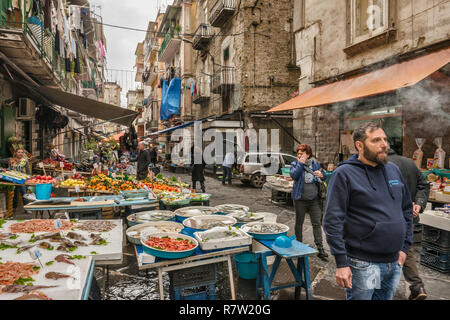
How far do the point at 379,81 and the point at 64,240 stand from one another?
7535 mm

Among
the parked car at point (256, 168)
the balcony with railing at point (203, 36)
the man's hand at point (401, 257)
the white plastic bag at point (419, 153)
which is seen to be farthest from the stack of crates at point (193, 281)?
the balcony with railing at point (203, 36)

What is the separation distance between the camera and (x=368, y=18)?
9195 mm

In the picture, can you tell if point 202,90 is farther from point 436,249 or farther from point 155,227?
point 436,249

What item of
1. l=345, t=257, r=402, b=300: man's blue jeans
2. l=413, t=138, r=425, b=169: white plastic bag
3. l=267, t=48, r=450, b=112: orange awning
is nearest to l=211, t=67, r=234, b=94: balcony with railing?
l=267, t=48, r=450, b=112: orange awning

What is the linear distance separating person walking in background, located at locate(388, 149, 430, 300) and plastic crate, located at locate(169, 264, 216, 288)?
2538 millimetres

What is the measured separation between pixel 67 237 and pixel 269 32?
17657mm

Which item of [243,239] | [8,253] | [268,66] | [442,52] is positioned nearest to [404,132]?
[442,52]

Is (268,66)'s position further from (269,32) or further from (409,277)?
(409,277)

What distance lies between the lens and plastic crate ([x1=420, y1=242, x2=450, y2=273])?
481 centimetres

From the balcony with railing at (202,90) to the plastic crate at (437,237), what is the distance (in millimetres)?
20418

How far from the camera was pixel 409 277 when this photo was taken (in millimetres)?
3922

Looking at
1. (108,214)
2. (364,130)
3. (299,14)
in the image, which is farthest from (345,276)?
(299,14)

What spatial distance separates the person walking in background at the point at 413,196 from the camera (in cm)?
389

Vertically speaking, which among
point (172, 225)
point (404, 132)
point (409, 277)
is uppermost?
point (404, 132)
